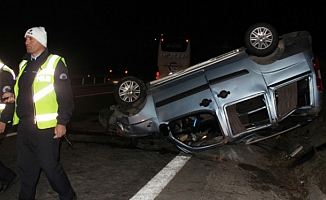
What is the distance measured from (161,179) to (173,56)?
55.5 feet

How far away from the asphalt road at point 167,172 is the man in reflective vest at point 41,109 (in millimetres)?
715

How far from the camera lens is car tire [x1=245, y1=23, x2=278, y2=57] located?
5422 millimetres

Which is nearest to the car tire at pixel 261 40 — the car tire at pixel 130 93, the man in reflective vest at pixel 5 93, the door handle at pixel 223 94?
the door handle at pixel 223 94

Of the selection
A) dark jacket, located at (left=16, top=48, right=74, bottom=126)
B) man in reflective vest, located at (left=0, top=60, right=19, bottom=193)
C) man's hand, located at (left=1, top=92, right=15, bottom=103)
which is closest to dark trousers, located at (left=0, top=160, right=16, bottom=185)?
man in reflective vest, located at (left=0, top=60, right=19, bottom=193)

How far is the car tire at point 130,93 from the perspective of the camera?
19.2 ft

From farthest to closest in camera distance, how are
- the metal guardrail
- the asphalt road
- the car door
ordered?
the metal guardrail < the car door < the asphalt road

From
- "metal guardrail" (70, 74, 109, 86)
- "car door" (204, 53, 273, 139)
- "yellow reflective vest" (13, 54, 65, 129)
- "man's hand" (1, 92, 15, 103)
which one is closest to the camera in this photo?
"yellow reflective vest" (13, 54, 65, 129)

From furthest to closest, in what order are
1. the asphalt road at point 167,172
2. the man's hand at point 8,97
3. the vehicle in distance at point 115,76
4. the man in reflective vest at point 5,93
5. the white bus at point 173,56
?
the vehicle in distance at point 115,76
the white bus at point 173,56
the asphalt road at point 167,172
the man in reflective vest at point 5,93
the man's hand at point 8,97

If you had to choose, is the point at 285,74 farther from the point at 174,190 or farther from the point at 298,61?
the point at 174,190

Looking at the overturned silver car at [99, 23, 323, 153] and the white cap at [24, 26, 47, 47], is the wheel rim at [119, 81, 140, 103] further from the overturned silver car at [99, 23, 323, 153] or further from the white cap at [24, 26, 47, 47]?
the white cap at [24, 26, 47, 47]

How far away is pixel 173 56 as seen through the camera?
21266mm

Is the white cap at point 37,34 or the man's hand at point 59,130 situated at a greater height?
the white cap at point 37,34

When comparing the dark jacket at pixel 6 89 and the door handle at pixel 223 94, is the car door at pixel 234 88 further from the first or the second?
the dark jacket at pixel 6 89

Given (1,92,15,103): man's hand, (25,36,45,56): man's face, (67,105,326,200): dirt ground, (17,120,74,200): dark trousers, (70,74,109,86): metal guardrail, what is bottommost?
(70,74,109,86): metal guardrail
